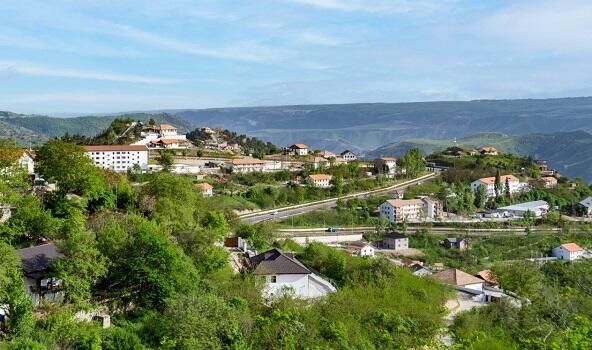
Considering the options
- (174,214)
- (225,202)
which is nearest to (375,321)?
(174,214)

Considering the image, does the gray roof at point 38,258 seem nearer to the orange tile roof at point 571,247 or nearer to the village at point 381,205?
the village at point 381,205

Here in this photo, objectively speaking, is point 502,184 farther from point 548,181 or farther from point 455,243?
point 455,243

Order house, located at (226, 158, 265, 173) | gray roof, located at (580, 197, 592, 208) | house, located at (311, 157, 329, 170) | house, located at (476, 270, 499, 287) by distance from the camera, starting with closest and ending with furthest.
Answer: house, located at (476, 270, 499, 287), house, located at (226, 158, 265, 173), gray roof, located at (580, 197, 592, 208), house, located at (311, 157, 329, 170)

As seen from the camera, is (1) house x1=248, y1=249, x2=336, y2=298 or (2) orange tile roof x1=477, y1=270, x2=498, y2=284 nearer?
(1) house x1=248, y1=249, x2=336, y2=298

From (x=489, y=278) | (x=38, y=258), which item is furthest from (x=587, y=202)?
(x=38, y=258)

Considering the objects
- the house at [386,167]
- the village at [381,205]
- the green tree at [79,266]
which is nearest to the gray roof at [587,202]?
the village at [381,205]

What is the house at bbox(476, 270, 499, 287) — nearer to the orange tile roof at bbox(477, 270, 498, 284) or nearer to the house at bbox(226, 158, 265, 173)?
the orange tile roof at bbox(477, 270, 498, 284)

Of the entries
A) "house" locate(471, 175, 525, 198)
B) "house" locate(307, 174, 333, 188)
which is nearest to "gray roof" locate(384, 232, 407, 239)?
"house" locate(307, 174, 333, 188)

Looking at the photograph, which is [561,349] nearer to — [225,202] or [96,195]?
[96,195]
